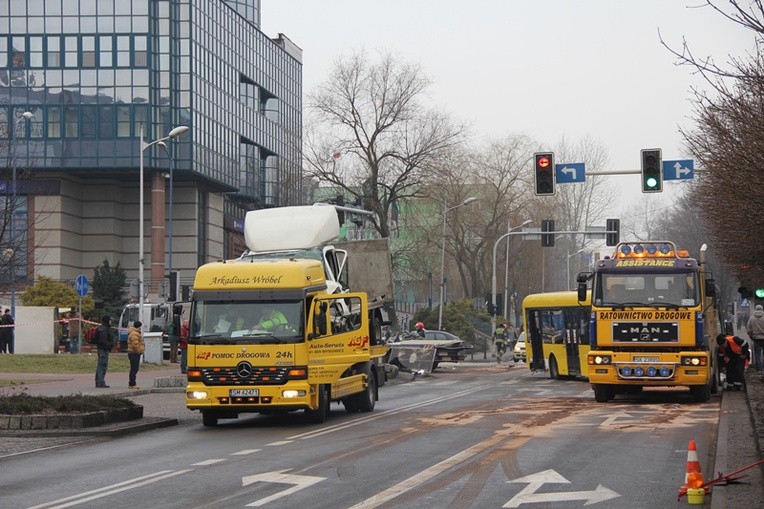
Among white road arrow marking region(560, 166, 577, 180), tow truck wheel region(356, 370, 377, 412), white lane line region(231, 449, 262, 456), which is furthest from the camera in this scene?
white road arrow marking region(560, 166, 577, 180)

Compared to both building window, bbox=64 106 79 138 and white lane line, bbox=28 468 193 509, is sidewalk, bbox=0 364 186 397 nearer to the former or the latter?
white lane line, bbox=28 468 193 509

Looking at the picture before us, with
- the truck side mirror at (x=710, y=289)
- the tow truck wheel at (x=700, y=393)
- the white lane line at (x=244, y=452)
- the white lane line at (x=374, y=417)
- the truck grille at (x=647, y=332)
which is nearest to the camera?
the white lane line at (x=244, y=452)

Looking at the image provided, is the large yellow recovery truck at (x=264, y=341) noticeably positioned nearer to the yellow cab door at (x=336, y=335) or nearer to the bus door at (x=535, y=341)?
the yellow cab door at (x=336, y=335)

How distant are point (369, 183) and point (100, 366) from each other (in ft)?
102

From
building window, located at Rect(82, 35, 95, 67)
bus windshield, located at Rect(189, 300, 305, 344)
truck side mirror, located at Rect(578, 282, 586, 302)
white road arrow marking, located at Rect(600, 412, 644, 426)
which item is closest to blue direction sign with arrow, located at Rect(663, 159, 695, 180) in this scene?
truck side mirror, located at Rect(578, 282, 586, 302)

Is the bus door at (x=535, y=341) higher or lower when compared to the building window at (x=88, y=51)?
lower

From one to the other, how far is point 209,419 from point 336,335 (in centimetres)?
256

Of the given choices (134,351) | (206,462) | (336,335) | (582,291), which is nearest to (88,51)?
(134,351)

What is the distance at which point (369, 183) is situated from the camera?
62656 millimetres

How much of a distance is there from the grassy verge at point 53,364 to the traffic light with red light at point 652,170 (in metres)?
19.7

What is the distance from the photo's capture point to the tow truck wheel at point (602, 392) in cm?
2689

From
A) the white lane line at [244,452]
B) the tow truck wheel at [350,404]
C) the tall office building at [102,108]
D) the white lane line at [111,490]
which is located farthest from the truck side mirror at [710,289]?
the tall office building at [102,108]

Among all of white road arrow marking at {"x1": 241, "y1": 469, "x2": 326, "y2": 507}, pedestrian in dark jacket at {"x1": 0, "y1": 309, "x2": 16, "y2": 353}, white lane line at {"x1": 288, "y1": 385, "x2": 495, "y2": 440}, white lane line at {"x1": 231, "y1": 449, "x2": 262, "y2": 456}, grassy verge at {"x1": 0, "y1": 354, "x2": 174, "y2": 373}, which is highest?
pedestrian in dark jacket at {"x1": 0, "y1": 309, "x2": 16, "y2": 353}

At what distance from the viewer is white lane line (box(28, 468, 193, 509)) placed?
12.1 metres
